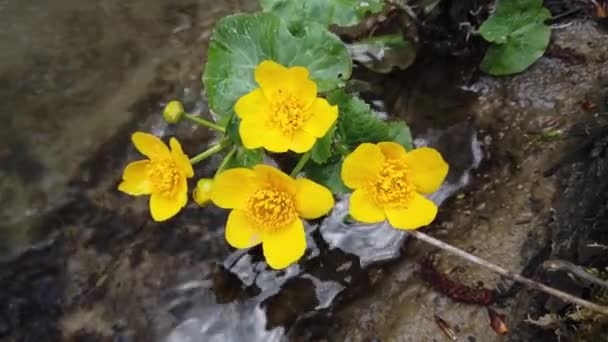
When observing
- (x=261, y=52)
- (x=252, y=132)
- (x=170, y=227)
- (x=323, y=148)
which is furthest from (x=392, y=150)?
(x=170, y=227)

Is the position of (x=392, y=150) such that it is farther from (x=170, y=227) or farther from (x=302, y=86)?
(x=170, y=227)

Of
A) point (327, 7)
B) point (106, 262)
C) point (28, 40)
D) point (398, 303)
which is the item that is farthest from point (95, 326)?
point (28, 40)

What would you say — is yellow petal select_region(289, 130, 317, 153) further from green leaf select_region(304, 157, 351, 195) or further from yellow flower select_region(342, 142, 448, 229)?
green leaf select_region(304, 157, 351, 195)

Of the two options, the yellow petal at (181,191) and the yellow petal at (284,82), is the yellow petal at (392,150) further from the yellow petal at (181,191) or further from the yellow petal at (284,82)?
the yellow petal at (181,191)

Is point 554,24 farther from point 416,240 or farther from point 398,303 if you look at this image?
point 398,303

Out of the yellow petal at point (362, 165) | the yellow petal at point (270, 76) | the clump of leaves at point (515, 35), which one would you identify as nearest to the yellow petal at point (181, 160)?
the yellow petal at point (270, 76)

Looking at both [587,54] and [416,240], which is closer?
[416,240]
